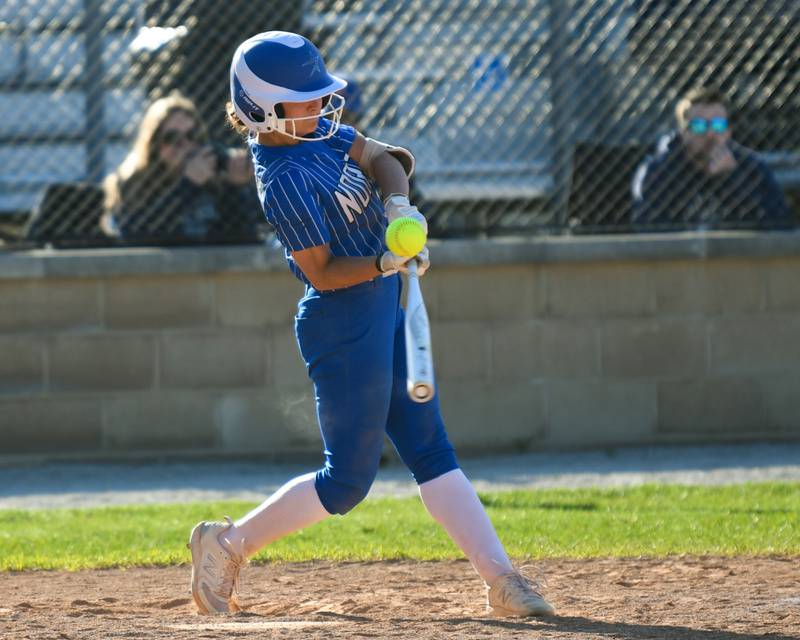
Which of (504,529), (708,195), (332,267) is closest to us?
(332,267)

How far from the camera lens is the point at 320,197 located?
A: 3.90 metres

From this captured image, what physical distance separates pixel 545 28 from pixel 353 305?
4.46 meters

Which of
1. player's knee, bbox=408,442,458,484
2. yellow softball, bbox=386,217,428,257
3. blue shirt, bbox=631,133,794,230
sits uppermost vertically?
yellow softball, bbox=386,217,428,257

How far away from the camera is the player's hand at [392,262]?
12.1ft

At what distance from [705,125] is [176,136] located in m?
2.91

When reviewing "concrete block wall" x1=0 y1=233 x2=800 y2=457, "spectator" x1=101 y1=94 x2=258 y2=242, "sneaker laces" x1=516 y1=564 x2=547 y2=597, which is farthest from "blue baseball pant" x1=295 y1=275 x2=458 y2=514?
"spectator" x1=101 y1=94 x2=258 y2=242

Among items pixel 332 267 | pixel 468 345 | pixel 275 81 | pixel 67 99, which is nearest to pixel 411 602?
pixel 332 267

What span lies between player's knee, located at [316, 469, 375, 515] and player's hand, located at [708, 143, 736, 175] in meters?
4.44

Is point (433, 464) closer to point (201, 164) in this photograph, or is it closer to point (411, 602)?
point (411, 602)

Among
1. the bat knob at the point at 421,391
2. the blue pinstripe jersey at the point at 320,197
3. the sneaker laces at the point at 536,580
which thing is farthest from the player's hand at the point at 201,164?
the bat knob at the point at 421,391

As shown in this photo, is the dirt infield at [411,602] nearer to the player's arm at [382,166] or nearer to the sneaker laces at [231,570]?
the sneaker laces at [231,570]

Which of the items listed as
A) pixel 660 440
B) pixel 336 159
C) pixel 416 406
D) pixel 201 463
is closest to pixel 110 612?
pixel 416 406

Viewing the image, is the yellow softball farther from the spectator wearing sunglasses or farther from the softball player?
the spectator wearing sunglasses

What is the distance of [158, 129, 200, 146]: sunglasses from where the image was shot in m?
7.66
